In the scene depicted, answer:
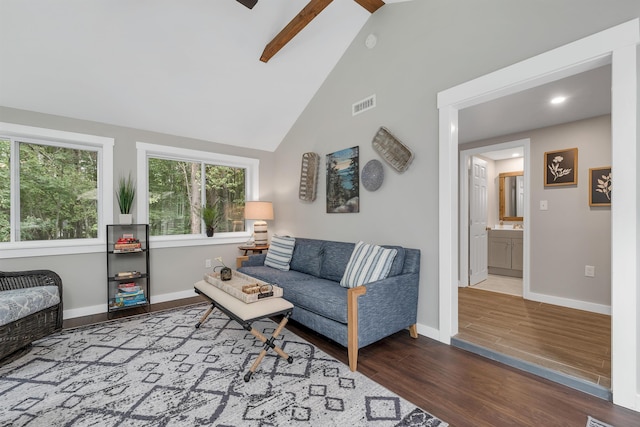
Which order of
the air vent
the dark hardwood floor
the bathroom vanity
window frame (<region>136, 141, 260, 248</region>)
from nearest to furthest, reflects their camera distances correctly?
the dark hardwood floor, the air vent, window frame (<region>136, 141, 260, 248</region>), the bathroom vanity

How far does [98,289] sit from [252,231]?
2.20m

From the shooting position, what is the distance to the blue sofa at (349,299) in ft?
7.09

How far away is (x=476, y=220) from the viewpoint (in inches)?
183

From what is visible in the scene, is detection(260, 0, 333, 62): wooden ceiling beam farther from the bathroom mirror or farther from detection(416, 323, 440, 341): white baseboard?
the bathroom mirror

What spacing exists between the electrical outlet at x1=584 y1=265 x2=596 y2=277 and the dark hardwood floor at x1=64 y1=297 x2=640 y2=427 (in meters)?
2.13

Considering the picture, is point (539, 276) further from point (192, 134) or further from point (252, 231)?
point (192, 134)

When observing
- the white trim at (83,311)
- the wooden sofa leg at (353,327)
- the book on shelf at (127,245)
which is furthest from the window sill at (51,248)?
the wooden sofa leg at (353,327)

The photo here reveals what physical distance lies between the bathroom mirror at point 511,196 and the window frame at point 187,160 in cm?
481

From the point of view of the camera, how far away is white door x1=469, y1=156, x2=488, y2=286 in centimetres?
454

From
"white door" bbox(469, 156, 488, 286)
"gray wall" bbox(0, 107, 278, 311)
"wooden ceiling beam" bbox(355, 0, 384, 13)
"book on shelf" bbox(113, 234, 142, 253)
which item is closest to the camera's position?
"wooden ceiling beam" bbox(355, 0, 384, 13)

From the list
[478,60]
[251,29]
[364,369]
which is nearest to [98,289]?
[364,369]

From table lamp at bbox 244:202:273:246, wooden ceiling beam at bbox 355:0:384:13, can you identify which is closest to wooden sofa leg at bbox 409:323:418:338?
table lamp at bbox 244:202:273:246

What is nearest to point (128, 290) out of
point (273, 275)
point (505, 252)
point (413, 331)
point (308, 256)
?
point (273, 275)

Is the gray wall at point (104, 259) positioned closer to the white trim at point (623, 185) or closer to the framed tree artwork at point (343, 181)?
the framed tree artwork at point (343, 181)
